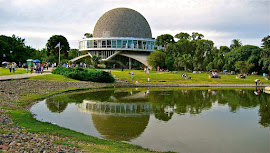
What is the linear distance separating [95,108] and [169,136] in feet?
24.2

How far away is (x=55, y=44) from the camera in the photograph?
78.1 m

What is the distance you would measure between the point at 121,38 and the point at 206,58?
69.2 ft

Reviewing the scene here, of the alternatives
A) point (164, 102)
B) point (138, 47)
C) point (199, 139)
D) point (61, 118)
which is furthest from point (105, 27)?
point (199, 139)

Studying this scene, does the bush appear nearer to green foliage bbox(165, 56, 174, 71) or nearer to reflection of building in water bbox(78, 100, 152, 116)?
reflection of building in water bbox(78, 100, 152, 116)

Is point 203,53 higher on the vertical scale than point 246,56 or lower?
higher

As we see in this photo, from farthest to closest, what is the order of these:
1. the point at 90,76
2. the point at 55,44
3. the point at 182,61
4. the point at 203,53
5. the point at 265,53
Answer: the point at 55,44 → the point at 203,53 → the point at 265,53 → the point at 182,61 → the point at 90,76

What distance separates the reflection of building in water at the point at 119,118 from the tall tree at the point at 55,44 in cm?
6314

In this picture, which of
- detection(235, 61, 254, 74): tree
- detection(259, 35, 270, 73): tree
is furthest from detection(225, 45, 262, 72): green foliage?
detection(235, 61, 254, 74): tree

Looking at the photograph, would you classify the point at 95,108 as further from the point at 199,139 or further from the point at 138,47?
the point at 138,47

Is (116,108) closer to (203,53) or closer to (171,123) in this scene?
(171,123)

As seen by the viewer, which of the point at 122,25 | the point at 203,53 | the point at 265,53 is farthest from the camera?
the point at 122,25

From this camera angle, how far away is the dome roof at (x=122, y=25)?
65438mm

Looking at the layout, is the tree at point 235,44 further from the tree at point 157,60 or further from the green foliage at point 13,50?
the green foliage at point 13,50

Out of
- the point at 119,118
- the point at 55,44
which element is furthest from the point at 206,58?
the point at 55,44
